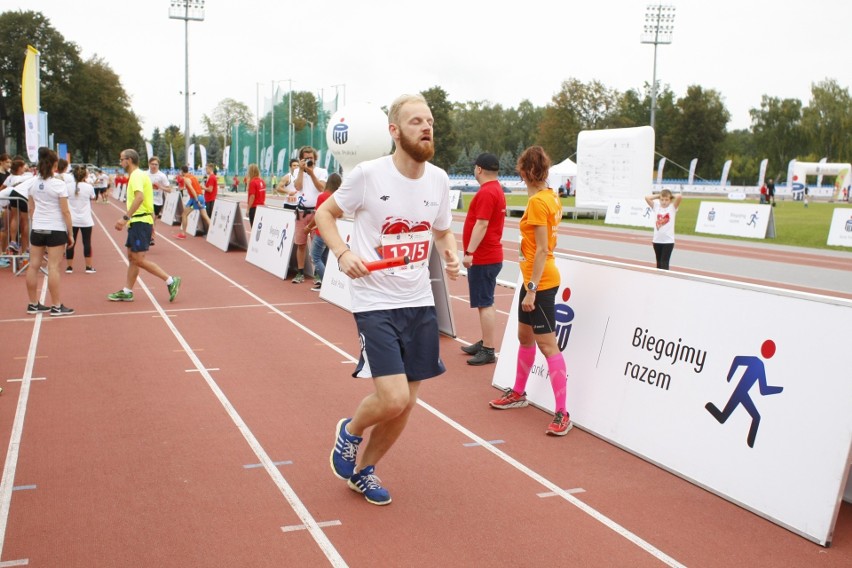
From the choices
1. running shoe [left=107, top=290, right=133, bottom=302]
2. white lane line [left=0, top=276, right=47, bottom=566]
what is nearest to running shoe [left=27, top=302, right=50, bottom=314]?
running shoe [left=107, top=290, right=133, bottom=302]

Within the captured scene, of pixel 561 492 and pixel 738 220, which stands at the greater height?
pixel 738 220

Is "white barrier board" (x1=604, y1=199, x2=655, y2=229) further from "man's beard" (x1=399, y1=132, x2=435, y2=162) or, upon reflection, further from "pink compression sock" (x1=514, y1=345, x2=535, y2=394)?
"man's beard" (x1=399, y1=132, x2=435, y2=162)

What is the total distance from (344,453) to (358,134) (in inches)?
529

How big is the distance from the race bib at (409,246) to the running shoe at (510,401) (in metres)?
2.44

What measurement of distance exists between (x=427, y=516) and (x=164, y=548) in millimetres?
1406

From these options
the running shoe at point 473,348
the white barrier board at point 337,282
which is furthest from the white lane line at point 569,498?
the white barrier board at point 337,282

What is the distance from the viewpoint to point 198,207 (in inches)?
919

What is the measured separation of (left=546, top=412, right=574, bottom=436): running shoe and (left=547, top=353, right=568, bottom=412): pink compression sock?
0.05 meters

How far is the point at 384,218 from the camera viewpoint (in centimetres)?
419

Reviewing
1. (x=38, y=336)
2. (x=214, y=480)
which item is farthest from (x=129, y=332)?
(x=214, y=480)

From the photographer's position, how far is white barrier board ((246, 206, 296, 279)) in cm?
1457

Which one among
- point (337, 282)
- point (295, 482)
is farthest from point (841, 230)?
point (295, 482)

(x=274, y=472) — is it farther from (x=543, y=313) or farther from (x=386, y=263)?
(x=543, y=313)

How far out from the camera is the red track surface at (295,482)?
392 cm
